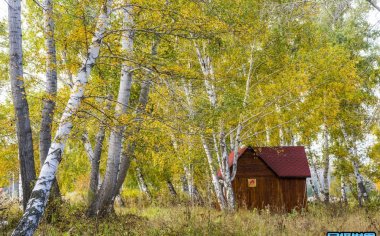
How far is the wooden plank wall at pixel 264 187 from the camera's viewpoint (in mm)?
16844

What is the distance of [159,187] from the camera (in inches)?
886

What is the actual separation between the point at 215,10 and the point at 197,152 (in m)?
6.58

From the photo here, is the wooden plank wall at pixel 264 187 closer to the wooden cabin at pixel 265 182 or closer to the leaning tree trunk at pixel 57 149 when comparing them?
the wooden cabin at pixel 265 182

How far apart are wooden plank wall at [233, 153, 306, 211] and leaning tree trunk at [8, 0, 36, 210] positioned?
10.6 metres

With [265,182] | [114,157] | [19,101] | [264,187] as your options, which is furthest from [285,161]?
[19,101]

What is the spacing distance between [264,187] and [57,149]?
505 inches

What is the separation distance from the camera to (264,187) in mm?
17031

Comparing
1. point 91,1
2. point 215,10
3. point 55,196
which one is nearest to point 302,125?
point 215,10

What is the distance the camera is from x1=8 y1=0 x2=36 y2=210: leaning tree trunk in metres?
7.52

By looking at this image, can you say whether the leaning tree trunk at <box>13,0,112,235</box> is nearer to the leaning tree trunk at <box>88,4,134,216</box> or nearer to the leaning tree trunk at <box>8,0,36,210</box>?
the leaning tree trunk at <box>8,0,36,210</box>

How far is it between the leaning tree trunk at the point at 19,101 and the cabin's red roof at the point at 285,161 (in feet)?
33.4

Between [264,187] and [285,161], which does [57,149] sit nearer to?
[264,187]

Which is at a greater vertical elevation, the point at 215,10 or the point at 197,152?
the point at 215,10

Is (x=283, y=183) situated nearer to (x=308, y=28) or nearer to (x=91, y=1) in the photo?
(x=308, y=28)
